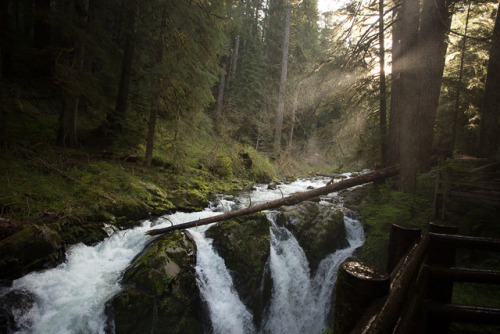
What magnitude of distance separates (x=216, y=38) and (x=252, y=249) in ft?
26.7

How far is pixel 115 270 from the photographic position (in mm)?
4723

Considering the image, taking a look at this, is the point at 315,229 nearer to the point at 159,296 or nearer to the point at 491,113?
the point at 159,296

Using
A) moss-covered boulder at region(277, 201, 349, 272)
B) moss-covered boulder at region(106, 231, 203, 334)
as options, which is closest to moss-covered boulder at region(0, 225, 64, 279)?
moss-covered boulder at region(106, 231, 203, 334)

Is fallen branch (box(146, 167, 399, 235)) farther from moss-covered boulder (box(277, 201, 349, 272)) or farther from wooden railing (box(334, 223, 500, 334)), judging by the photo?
wooden railing (box(334, 223, 500, 334))

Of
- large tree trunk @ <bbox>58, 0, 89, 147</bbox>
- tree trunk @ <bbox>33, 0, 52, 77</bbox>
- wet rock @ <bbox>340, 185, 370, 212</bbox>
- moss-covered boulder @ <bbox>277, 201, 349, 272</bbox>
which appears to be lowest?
moss-covered boulder @ <bbox>277, 201, 349, 272</bbox>

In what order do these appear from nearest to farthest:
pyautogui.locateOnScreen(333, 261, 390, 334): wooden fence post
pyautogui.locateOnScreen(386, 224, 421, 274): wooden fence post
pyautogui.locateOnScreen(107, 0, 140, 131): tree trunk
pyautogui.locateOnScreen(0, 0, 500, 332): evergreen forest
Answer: pyautogui.locateOnScreen(333, 261, 390, 334): wooden fence post → pyautogui.locateOnScreen(386, 224, 421, 274): wooden fence post → pyautogui.locateOnScreen(0, 0, 500, 332): evergreen forest → pyautogui.locateOnScreen(107, 0, 140, 131): tree trunk

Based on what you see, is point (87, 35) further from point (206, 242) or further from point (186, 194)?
point (206, 242)

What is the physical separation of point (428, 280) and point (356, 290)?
4.54ft

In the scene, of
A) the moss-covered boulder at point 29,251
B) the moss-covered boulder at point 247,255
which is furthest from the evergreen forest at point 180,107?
Answer: the moss-covered boulder at point 247,255

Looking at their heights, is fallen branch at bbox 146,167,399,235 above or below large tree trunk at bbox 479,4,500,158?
below

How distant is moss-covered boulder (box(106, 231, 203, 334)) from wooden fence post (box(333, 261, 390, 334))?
13.1 ft

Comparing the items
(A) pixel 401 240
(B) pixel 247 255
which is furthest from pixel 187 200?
(A) pixel 401 240

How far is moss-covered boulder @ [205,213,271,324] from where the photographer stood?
17.7 ft

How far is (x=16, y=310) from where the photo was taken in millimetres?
3516
